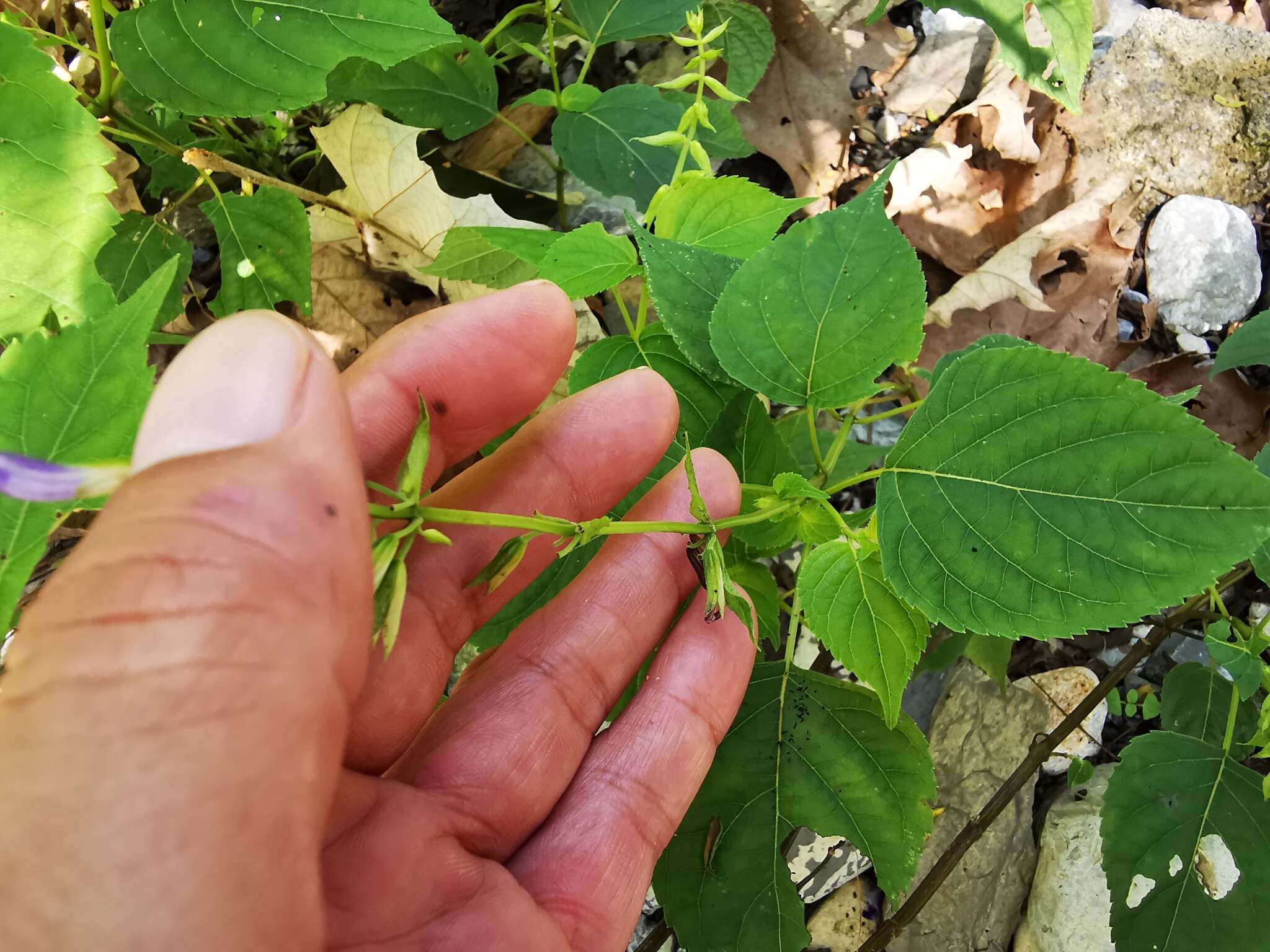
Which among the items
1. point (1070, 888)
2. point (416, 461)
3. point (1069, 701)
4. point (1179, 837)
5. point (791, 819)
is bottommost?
point (1070, 888)

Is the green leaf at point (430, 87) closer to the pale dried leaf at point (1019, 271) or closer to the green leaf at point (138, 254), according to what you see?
the green leaf at point (138, 254)

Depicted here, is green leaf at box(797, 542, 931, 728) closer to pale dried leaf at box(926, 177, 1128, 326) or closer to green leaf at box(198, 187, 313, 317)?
green leaf at box(198, 187, 313, 317)

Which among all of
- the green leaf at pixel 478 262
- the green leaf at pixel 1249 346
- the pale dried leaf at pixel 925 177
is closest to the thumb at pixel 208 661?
the green leaf at pixel 478 262

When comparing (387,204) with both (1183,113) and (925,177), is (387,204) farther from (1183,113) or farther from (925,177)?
(1183,113)

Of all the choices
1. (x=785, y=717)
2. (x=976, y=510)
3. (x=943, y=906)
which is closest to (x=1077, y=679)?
(x=943, y=906)

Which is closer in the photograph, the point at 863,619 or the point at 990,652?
the point at 863,619

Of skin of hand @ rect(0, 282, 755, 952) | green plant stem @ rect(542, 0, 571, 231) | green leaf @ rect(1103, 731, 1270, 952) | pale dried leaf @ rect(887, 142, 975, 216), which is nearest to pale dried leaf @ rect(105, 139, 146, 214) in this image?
green plant stem @ rect(542, 0, 571, 231)

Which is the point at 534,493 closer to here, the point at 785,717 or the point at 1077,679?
the point at 785,717

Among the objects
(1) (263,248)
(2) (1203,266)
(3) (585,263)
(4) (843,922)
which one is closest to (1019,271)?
(2) (1203,266)
